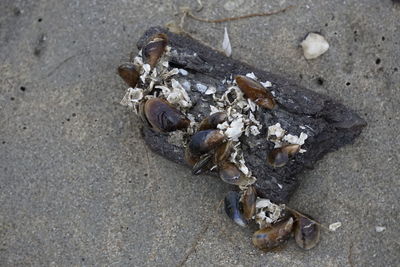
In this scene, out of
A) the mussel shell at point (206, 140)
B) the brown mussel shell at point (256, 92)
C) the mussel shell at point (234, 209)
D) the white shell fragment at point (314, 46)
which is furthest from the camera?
the white shell fragment at point (314, 46)

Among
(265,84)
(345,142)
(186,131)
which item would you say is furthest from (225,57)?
(345,142)

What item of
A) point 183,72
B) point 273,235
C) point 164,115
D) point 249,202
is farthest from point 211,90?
point 273,235

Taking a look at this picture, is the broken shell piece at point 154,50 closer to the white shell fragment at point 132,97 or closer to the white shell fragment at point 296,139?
the white shell fragment at point 132,97

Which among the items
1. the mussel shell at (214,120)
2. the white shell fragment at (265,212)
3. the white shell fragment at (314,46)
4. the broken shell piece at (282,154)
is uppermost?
the white shell fragment at (314,46)

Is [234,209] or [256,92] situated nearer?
[256,92]

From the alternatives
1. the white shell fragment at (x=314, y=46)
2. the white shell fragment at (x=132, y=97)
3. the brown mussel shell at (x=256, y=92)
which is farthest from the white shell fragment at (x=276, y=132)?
the white shell fragment at (x=132, y=97)

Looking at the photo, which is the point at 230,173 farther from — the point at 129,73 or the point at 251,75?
the point at 129,73

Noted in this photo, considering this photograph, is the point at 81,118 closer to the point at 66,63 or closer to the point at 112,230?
the point at 66,63
